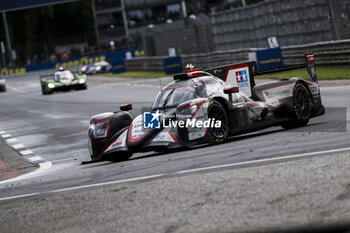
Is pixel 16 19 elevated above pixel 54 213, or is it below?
above

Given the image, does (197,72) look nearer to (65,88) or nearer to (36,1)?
(65,88)

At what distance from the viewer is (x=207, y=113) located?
10914mm

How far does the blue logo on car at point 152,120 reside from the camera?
1091cm

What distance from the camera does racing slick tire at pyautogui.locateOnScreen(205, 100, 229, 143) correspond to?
11.0m

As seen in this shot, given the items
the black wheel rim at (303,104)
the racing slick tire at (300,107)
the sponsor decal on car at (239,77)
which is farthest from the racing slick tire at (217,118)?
the black wheel rim at (303,104)

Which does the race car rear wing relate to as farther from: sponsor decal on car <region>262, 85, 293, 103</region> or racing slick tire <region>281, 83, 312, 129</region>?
racing slick tire <region>281, 83, 312, 129</region>

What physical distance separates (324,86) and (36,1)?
39.3m

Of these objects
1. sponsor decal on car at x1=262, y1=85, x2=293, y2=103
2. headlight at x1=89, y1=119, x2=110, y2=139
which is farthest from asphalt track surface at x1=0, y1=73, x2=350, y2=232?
sponsor decal on car at x1=262, y1=85, x2=293, y2=103

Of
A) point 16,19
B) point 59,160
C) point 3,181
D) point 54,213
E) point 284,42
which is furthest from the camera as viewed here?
point 16,19

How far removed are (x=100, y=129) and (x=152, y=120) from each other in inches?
49.5

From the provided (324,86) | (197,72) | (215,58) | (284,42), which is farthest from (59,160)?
(215,58)

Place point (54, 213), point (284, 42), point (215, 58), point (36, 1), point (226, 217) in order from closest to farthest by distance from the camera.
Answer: point (226, 217), point (54, 213), point (284, 42), point (215, 58), point (36, 1)

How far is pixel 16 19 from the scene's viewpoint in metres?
97.1

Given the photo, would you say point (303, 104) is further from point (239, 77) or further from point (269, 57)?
point (269, 57)
